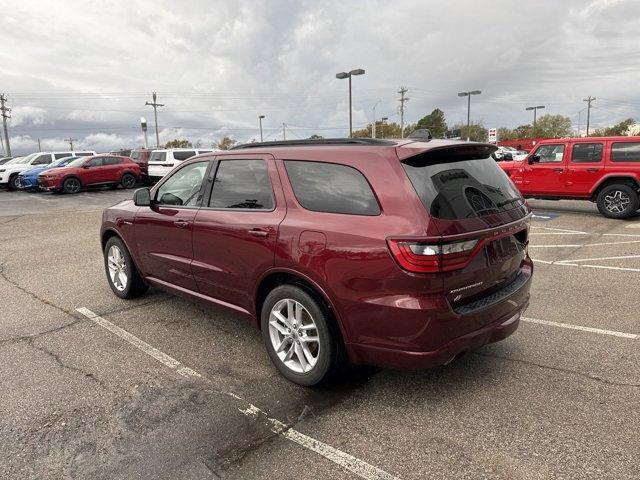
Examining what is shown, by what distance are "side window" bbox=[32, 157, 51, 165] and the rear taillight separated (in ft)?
88.4

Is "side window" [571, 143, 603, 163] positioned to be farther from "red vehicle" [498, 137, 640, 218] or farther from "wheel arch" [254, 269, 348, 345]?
"wheel arch" [254, 269, 348, 345]

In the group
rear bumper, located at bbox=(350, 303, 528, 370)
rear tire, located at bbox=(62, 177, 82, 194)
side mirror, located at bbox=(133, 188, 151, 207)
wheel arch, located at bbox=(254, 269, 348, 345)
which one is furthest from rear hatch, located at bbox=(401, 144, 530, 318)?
rear tire, located at bbox=(62, 177, 82, 194)

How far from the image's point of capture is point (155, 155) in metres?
23.0

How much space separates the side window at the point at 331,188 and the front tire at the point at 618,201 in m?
9.79

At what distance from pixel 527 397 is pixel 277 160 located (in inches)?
94.4

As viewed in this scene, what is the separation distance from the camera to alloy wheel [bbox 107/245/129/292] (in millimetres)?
5332

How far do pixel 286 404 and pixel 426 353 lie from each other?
3.32ft

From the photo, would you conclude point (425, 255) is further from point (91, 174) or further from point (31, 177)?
point (31, 177)

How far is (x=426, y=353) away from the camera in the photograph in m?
2.78

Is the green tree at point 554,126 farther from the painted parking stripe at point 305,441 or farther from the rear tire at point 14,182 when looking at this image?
the painted parking stripe at point 305,441

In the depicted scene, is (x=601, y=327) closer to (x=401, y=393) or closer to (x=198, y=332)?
(x=401, y=393)

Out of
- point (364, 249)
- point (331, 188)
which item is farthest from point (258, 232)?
point (364, 249)

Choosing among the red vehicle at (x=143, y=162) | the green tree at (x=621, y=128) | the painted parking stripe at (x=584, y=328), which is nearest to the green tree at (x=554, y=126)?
the green tree at (x=621, y=128)

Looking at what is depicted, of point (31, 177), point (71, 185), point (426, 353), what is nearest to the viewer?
point (426, 353)
